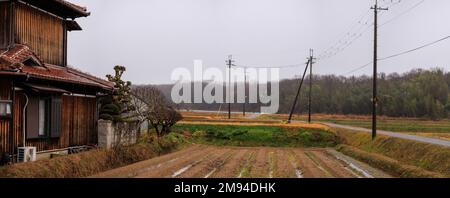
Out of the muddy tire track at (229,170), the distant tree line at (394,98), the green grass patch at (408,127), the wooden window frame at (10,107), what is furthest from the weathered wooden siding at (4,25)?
the distant tree line at (394,98)

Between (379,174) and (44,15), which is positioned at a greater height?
(44,15)

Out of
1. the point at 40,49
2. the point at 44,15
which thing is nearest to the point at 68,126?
the point at 40,49

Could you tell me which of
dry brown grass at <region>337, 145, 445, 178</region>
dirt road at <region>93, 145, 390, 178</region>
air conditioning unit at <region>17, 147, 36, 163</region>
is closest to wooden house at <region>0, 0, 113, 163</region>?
air conditioning unit at <region>17, 147, 36, 163</region>

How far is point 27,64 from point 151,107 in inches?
627

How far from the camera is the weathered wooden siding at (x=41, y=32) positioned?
1720 cm

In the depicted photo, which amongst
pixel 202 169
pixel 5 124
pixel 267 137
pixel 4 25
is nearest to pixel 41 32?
pixel 4 25

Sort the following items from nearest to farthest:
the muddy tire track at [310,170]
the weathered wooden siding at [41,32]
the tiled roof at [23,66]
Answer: the tiled roof at [23,66]
the weathered wooden siding at [41,32]
the muddy tire track at [310,170]

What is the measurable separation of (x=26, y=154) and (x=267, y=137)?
25.6 metres

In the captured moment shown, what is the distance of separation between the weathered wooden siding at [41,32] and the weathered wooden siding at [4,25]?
1.06ft

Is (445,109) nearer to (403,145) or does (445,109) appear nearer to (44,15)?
(403,145)

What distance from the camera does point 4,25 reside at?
54.9ft

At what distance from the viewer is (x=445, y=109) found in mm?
87562

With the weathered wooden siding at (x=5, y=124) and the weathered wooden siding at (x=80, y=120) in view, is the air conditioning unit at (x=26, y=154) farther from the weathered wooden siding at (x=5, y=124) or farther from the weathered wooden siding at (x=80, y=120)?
the weathered wooden siding at (x=80, y=120)

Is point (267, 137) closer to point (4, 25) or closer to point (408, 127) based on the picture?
point (408, 127)
